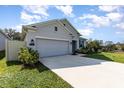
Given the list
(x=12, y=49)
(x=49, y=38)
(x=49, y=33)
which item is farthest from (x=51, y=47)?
(x=12, y=49)

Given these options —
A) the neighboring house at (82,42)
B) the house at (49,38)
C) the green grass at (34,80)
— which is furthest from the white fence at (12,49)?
the neighboring house at (82,42)

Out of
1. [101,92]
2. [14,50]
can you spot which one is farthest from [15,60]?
[101,92]

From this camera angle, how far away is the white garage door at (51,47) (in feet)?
46.8

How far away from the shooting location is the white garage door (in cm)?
1426

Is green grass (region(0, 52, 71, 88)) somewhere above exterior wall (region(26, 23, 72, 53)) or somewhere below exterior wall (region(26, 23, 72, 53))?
below

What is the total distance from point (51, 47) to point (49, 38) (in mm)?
894

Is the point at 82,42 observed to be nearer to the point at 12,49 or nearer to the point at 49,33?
the point at 49,33

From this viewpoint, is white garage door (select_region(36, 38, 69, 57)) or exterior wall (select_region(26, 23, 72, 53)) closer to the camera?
exterior wall (select_region(26, 23, 72, 53))

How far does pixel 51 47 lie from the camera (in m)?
15.5

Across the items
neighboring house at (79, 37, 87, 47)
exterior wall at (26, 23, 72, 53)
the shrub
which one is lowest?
the shrub

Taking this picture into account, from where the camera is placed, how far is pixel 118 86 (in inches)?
269

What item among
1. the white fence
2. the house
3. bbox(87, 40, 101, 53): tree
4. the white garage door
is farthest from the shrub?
bbox(87, 40, 101, 53): tree

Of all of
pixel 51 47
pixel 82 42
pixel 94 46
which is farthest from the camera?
pixel 82 42

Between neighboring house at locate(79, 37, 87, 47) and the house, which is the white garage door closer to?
the house
